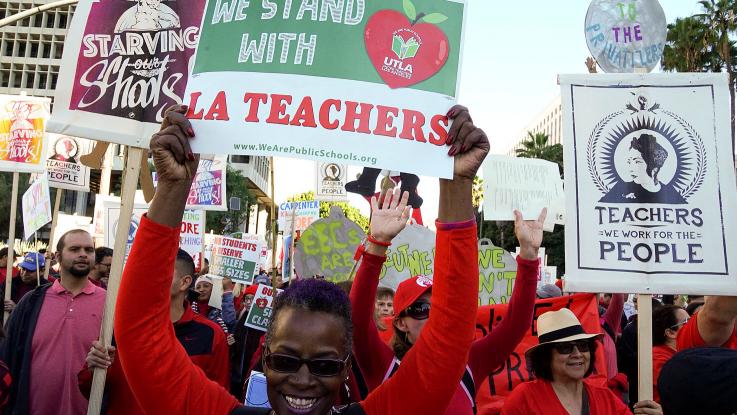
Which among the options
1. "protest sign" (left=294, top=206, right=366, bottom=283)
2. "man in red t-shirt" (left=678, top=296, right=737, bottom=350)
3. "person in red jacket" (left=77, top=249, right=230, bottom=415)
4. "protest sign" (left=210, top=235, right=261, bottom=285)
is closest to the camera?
"man in red t-shirt" (left=678, top=296, right=737, bottom=350)

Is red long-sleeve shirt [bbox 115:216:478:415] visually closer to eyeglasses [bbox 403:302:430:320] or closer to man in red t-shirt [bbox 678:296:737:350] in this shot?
eyeglasses [bbox 403:302:430:320]

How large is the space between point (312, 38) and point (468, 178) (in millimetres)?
815

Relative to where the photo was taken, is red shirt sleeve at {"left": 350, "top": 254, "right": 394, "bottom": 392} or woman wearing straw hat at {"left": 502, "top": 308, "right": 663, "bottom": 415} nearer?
red shirt sleeve at {"left": 350, "top": 254, "right": 394, "bottom": 392}

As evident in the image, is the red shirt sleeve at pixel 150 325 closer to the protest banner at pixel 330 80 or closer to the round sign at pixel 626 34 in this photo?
the protest banner at pixel 330 80

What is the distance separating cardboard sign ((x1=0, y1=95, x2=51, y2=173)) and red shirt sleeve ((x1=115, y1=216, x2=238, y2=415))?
657 cm

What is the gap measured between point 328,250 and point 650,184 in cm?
383

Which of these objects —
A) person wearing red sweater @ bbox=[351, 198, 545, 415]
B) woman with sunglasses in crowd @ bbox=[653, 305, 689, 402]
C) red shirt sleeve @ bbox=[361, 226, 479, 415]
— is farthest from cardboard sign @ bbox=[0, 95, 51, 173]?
red shirt sleeve @ bbox=[361, 226, 479, 415]

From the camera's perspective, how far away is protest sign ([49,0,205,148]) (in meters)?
3.01

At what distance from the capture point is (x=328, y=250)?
21.9 feet

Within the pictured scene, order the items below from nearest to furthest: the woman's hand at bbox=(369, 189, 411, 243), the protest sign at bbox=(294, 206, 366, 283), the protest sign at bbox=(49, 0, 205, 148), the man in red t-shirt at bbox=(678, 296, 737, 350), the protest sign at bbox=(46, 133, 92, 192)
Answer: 1. the woman's hand at bbox=(369, 189, 411, 243)
2. the protest sign at bbox=(49, 0, 205, 148)
3. the man in red t-shirt at bbox=(678, 296, 737, 350)
4. the protest sign at bbox=(294, 206, 366, 283)
5. the protest sign at bbox=(46, 133, 92, 192)

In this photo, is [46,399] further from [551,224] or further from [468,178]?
[551,224]

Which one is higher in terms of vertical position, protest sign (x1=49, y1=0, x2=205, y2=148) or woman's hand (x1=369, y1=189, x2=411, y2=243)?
protest sign (x1=49, y1=0, x2=205, y2=148)

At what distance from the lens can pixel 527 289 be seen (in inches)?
127

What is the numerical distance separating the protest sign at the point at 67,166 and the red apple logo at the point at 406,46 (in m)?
8.34
